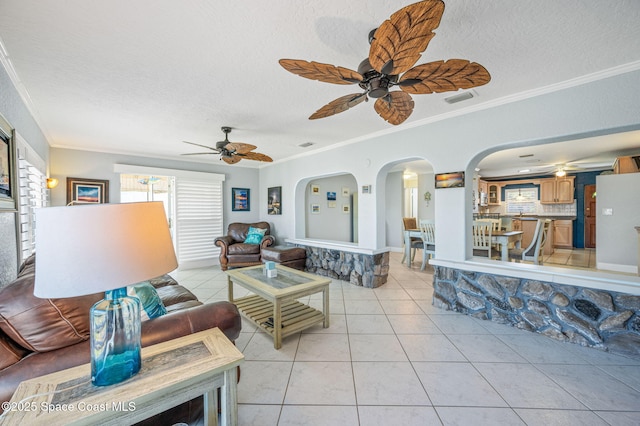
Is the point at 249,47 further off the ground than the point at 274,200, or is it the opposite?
the point at 249,47

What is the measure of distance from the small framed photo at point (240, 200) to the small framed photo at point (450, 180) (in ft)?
15.6

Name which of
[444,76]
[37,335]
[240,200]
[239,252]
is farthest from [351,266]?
[37,335]

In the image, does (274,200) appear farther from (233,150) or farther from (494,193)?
(494,193)

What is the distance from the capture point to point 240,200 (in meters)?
6.42

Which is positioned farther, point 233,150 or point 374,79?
point 233,150

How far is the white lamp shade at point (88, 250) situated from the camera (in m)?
0.79

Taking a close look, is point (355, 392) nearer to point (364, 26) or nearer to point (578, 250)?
point (364, 26)

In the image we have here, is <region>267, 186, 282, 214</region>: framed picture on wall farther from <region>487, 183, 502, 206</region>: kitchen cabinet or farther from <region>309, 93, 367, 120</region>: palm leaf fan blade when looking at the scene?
<region>487, 183, 502, 206</region>: kitchen cabinet

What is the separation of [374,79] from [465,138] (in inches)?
73.1

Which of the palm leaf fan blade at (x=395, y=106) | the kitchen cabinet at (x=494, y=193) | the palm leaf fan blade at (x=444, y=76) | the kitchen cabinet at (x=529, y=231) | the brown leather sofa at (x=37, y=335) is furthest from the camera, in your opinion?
the kitchen cabinet at (x=494, y=193)

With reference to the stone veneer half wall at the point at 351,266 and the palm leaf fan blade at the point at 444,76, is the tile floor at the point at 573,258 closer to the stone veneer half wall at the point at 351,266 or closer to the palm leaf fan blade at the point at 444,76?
the stone veneer half wall at the point at 351,266

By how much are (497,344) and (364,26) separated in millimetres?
2911

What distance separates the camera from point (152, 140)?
4.19 meters

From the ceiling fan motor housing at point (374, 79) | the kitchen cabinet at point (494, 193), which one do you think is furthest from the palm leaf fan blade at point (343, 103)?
the kitchen cabinet at point (494, 193)
